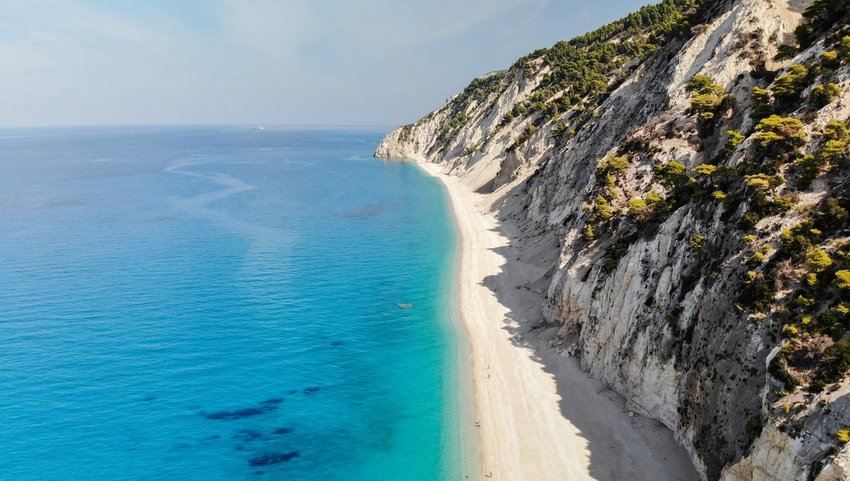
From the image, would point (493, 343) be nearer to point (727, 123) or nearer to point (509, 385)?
point (509, 385)

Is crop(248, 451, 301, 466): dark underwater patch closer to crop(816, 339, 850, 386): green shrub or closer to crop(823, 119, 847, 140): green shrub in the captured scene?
crop(816, 339, 850, 386): green shrub

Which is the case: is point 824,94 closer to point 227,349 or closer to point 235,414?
point 235,414

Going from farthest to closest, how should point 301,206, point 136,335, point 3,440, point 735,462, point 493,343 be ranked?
point 301,206 → point 136,335 → point 493,343 → point 3,440 → point 735,462

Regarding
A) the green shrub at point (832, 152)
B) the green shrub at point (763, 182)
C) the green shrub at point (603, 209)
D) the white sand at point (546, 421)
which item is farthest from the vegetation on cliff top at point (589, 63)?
the white sand at point (546, 421)

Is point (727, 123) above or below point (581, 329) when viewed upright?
above

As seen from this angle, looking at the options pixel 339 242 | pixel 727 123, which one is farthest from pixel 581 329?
pixel 339 242

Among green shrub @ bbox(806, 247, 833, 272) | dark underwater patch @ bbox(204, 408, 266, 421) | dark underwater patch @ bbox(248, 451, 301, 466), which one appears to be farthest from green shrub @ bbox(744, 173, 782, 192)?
dark underwater patch @ bbox(204, 408, 266, 421)
